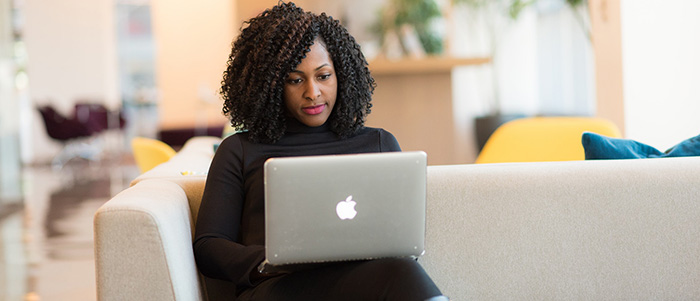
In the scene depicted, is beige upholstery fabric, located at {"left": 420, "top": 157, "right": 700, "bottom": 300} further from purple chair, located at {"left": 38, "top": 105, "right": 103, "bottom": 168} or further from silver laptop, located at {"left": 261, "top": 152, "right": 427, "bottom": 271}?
purple chair, located at {"left": 38, "top": 105, "right": 103, "bottom": 168}

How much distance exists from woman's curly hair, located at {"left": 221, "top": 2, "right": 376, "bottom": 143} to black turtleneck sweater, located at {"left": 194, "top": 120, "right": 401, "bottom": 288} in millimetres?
39

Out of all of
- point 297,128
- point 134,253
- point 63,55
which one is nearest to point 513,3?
point 297,128

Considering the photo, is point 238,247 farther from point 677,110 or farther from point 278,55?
point 677,110

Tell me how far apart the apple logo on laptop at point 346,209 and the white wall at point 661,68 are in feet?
11.4

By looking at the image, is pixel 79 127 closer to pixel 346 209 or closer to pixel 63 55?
pixel 63 55

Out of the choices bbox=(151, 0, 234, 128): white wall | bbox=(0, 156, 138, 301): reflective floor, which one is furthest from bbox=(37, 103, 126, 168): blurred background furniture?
bbox=(151, 0, 234, 128): white wall

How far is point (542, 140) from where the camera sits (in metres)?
3.27

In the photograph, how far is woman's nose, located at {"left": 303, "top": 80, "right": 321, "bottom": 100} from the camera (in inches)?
79.9

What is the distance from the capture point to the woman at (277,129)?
1795 millimetres

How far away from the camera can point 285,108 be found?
6.97ft

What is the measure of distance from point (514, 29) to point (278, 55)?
8.38 m

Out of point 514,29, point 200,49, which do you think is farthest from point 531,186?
point 200,49

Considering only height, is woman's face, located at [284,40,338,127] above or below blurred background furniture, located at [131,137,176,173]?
above

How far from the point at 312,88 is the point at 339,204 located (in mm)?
539
